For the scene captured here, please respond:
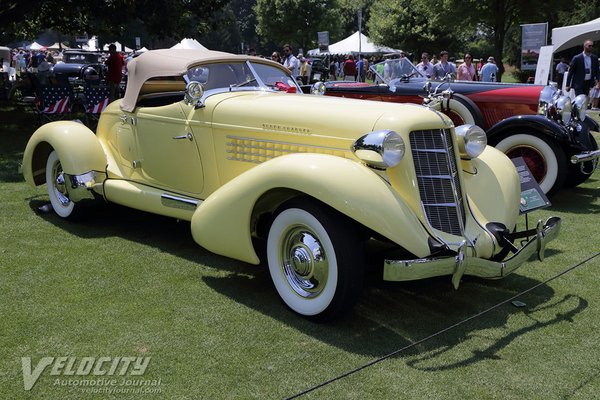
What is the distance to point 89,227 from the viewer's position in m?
5.69

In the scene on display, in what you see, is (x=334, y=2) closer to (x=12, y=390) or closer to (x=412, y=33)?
(x=412, y=33)

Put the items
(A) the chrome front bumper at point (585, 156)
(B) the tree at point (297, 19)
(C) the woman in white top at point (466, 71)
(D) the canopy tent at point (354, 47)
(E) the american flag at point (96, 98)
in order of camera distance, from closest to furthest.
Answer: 1. (A) the chrome front bumper at point (585, 156)
2. (E) the american flag at point (96, 98)
3. (C) the woman in white top at point (466, 71)
4. (D) the canopy tent at point (354, 47)
5. (B) the tree at point (297, 19)

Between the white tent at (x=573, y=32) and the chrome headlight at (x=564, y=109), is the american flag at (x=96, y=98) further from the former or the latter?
the white tent at (x=573, y=32)

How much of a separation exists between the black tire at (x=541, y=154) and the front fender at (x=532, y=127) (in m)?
0.05

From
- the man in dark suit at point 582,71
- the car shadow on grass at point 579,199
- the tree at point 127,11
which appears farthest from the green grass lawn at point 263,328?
the man in dark suit at point 582,71

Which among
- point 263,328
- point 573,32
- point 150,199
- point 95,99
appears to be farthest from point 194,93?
point 573,32

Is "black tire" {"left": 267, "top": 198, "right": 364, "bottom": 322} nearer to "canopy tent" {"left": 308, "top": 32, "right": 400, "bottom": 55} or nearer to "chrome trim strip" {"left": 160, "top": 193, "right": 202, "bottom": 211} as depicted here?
"chrome trim strip" {"left": 160, "top": 193, "right": 202, "bottom": 211}

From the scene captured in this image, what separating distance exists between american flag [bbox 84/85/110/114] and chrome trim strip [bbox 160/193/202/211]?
761 cm

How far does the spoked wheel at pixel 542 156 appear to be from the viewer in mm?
6785

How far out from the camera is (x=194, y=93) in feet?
15.2

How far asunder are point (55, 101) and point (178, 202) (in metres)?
8.63

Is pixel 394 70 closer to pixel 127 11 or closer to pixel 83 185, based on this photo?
pixel 83 185

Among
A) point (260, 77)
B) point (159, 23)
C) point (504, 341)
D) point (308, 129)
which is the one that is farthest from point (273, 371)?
point (159, 23)

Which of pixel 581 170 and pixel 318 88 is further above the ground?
pixel 318 88
